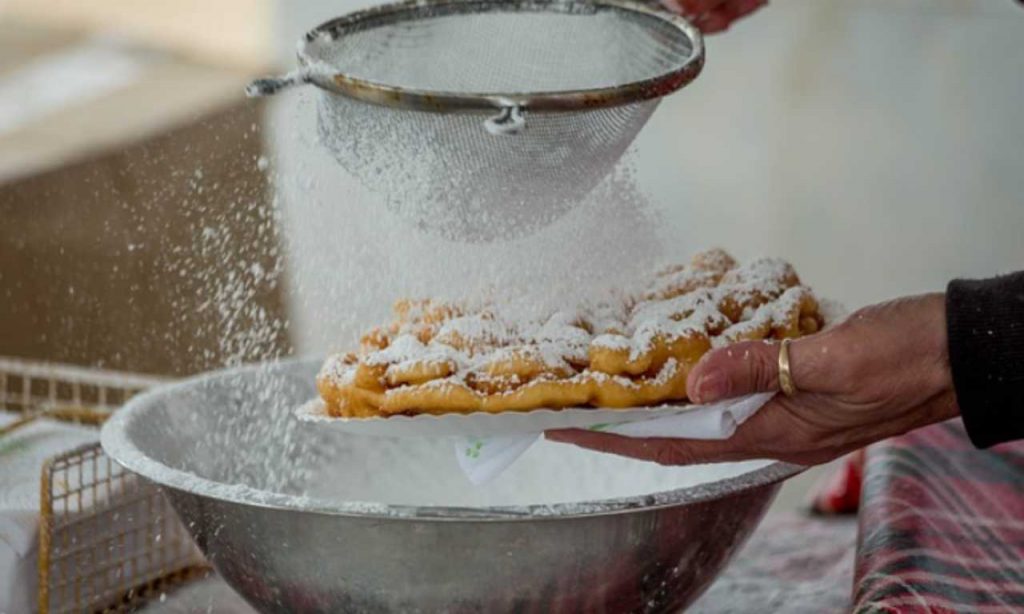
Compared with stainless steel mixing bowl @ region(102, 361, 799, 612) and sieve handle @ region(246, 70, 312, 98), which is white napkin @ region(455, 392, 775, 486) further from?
sieve handle @ region(246, 70, 312, 98)

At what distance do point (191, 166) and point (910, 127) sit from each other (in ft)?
7.15

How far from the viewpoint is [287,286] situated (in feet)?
11.8

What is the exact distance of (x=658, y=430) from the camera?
124 centimetres

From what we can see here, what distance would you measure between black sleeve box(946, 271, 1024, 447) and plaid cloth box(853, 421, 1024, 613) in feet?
0.61

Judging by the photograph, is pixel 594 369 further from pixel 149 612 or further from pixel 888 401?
pixel 149 612

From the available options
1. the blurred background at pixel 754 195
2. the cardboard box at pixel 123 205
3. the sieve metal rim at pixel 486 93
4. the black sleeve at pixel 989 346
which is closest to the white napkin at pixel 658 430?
the black sleeve at pixel 989 346

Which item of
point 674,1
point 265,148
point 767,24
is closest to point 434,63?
point 674,1

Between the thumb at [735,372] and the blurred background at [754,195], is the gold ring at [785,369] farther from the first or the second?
the blurred background at [754,195]

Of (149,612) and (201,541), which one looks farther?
(149,612)

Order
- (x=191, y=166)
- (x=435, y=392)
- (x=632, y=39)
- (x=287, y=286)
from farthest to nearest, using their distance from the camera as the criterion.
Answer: (x=191, y=166) < (x=287, y=286) < (x=632, y=39) < (x=435, y=392)

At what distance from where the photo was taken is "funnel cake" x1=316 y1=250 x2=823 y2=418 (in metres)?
1.23

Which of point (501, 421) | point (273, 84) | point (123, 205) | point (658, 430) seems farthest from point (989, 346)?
point (123, 205)

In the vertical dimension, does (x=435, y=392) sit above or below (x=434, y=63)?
below

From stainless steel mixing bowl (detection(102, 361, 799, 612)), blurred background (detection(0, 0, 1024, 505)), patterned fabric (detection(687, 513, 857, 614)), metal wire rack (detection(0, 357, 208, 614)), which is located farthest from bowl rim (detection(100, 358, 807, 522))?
blurred background (detection(0, 0, 1024, 505))
